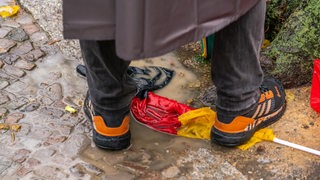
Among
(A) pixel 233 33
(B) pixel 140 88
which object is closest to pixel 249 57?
(A) pixel 233 33

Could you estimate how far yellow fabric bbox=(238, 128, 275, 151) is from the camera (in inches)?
107

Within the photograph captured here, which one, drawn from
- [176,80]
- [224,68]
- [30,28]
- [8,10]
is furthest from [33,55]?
[224,68]

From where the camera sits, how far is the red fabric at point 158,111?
9.33 ft

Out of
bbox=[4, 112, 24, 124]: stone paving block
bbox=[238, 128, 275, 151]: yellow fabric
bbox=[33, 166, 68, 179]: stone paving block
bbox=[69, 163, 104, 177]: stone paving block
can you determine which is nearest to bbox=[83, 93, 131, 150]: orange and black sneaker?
bbox=[69, 163, 104, 177]: stone paving block

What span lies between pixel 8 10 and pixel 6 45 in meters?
0.41

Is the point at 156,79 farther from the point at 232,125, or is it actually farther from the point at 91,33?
the point at 91,33

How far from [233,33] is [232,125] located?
521 millimetres

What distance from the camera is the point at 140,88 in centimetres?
304

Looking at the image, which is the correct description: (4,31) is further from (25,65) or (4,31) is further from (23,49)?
(25,65)

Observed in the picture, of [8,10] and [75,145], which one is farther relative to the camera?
[8,10]

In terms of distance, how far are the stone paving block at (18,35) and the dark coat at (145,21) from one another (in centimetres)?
170

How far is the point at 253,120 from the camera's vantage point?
2707 mm

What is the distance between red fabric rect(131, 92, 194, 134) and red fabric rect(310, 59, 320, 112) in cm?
64

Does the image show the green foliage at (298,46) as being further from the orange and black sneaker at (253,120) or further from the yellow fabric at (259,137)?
the yellow fabric at (259,137)
